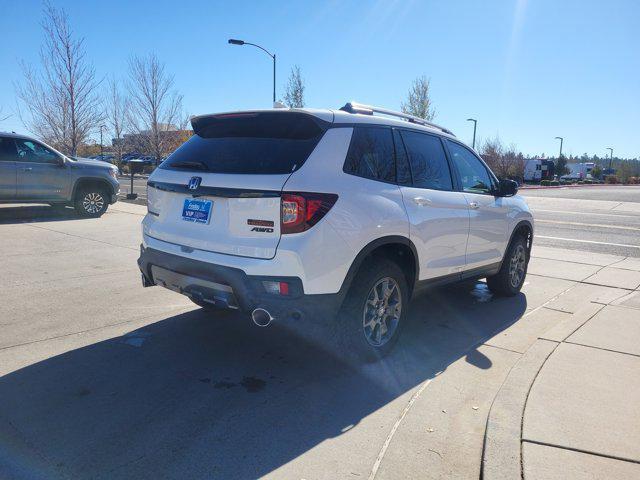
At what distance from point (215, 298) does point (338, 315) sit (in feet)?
2.88

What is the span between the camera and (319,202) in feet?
10.8

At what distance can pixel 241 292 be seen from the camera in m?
3.30

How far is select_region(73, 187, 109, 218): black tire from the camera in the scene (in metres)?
11.6

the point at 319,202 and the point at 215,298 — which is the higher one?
the point at 319,202

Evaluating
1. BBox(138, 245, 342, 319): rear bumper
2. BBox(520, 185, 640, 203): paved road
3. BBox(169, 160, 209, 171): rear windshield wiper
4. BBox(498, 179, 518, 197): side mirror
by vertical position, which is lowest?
BBox(138, 245, 342, 319): rear bumper

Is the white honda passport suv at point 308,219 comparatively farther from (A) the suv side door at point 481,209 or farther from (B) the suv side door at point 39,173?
(B) the suv side door at point 39,173

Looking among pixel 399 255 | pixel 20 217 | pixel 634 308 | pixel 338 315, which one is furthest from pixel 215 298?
pixel 20 217

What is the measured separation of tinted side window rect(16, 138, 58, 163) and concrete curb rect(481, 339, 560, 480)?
1052cm

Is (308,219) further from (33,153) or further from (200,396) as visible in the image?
(33,153)

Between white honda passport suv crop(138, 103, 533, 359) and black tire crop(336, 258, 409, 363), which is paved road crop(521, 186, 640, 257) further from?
black tire crop(336, 258, 409, 363)

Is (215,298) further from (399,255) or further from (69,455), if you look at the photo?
(399,255)

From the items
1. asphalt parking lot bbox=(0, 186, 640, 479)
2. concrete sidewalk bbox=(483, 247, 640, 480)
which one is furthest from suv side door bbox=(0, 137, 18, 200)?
concrete sidewalk bbox=(483, 247, 640, 480)

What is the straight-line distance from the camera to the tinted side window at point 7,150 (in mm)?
10484

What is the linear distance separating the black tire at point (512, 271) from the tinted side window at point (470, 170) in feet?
3.23
